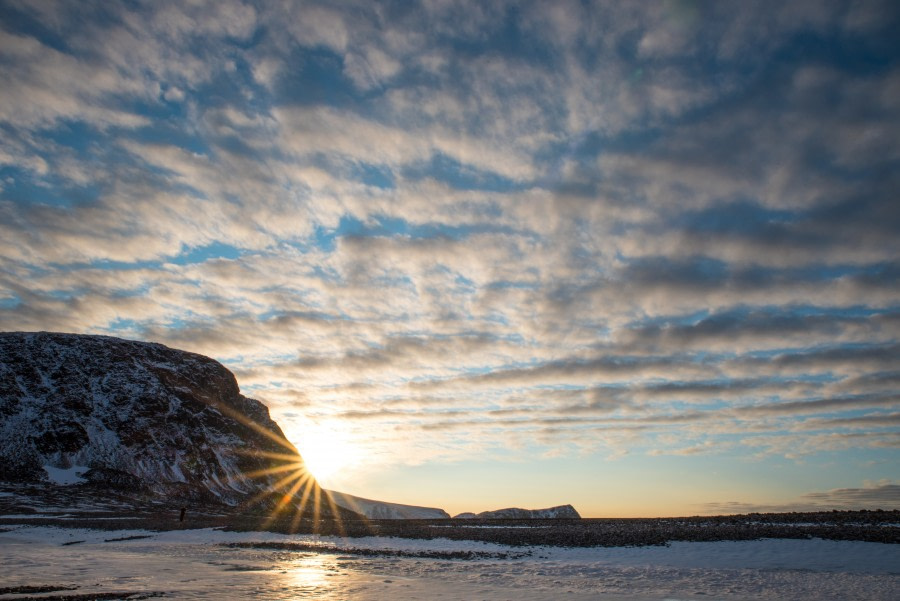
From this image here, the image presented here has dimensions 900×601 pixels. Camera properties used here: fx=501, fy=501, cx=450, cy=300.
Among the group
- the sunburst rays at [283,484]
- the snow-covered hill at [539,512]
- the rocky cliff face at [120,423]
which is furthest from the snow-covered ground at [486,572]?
the sunburst rays at [283,484]

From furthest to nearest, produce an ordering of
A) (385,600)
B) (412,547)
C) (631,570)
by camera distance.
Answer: (412,547) < (631,570) < (385,600)

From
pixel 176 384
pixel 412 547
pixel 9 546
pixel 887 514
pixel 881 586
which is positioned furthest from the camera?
pixel 176 384

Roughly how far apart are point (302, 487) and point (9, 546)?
169 metres

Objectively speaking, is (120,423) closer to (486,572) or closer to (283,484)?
(283,484)

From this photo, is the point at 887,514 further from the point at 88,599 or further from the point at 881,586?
the point at 88,599

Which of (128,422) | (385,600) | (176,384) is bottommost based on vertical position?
(385,600)

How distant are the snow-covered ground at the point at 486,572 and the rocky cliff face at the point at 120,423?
371ft

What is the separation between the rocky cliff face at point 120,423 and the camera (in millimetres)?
120750

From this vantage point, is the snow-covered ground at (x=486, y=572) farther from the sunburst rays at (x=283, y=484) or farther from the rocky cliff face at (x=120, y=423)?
the sunburst rays at (x=283, y=484)

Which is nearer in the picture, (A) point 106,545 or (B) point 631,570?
(B) point 631,570

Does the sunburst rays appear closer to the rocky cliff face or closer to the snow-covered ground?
the rocky cliff face

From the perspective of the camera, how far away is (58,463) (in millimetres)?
119312

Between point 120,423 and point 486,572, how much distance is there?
149847mm

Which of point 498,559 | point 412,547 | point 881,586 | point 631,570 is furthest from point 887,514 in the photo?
point 412,547
